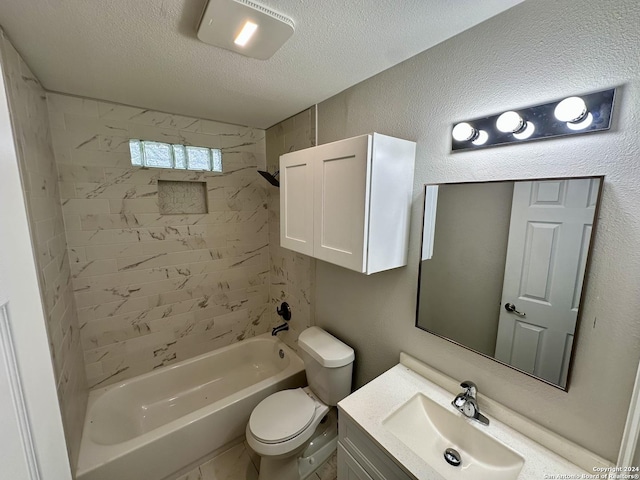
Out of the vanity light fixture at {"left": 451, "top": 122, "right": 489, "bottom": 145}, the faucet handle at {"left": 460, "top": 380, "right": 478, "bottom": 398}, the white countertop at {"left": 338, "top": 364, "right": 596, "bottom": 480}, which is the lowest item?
the white countertop at {"left": 338, "top": 364, "right": 596, "bottom": 480}

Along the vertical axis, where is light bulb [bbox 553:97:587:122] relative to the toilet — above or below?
above

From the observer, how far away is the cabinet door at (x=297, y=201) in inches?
58.5

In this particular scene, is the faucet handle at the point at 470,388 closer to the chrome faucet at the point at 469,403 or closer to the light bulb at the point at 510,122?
the chrome faucet at the point at 469,403

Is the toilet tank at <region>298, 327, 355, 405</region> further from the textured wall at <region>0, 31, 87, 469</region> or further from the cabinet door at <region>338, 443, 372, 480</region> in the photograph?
the textured wall at <region>0, 31, 87, 469</region>

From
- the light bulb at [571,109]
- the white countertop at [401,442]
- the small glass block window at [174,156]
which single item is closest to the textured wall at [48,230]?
the small glass block window at [174,156]

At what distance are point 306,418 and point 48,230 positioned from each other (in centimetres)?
176

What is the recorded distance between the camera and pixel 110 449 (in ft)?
4.75

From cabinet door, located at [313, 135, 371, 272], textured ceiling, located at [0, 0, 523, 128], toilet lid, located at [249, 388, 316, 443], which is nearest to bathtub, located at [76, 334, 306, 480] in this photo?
toilet lid, located at [249, 388, 316, 443]

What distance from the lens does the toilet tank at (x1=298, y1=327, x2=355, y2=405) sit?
5.21 feet

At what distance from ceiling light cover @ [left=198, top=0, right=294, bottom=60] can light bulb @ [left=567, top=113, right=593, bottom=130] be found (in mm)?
1050

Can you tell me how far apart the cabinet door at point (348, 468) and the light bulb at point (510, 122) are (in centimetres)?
147

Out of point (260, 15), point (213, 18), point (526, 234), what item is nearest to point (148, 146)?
point (213, 18)

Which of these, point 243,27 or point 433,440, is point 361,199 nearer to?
point 243,27

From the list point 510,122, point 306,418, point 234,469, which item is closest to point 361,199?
point 510,122
